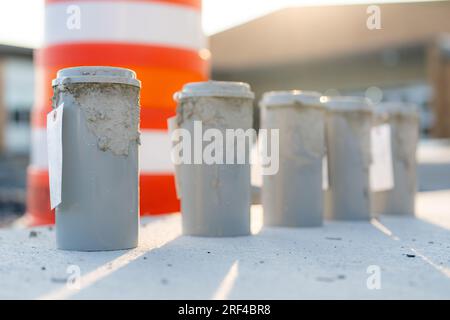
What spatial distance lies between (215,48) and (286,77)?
5.01 metres

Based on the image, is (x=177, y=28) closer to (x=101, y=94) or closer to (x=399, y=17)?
(x=101, y=94)

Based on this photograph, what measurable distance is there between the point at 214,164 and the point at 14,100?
106 ft

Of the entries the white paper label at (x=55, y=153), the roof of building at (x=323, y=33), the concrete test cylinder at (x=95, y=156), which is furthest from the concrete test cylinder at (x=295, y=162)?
the roof of building at (x=323, y=33)

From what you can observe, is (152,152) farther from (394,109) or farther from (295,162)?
(394,109)

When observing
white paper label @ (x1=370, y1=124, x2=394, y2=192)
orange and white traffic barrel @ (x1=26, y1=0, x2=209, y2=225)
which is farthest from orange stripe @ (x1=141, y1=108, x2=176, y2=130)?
white paper label @ (x1=370, y1=124, x2=394, y2=192)

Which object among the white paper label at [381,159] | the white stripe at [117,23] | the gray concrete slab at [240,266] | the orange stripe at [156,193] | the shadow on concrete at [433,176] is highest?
the white stripe at [117,23]

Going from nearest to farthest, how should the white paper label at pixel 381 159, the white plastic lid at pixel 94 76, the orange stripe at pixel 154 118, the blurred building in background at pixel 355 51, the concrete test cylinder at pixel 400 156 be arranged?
the white plastic lid at pixel 94 76
the orange stripe at pixel 154 118
the white paper label at pixel 381 159
the concrete test cylinder at pixel 400 156
the blurred building in background at pixel 355 51

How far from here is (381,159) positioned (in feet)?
21.9

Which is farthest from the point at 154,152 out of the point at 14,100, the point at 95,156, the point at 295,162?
the point at 14,100

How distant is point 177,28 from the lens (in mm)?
6637

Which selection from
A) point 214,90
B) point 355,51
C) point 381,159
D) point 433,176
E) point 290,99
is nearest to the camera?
point 214,90

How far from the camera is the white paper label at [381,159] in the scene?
21.8 ft

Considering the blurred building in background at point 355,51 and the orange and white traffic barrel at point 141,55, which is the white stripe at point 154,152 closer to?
the orange and white traffic barrel at point 141,55

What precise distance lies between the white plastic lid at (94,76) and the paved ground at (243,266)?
3.49ft
